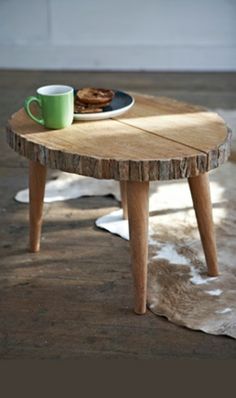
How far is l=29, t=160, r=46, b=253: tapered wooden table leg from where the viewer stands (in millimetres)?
1574

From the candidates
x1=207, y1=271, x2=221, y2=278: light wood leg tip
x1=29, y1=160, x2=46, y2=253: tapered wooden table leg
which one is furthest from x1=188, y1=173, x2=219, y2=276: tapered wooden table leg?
x1=29, y1=160, x2=46, y2=253: tapered wooden table leg

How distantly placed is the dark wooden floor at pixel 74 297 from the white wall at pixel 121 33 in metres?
1.59

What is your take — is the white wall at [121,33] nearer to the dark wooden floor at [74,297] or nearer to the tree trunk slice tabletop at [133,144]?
the dark wooden floor at [74,297]

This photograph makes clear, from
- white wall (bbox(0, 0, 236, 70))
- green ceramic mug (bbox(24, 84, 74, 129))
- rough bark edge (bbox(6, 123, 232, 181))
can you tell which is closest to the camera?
rough bark edge (bbox(6, 123, 232, 181))

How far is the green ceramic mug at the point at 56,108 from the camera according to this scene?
141 centimetres

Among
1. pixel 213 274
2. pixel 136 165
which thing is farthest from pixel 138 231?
→ pixel 213 274

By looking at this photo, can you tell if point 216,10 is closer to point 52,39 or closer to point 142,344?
point 52,39

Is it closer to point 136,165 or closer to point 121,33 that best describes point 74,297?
point 136,165

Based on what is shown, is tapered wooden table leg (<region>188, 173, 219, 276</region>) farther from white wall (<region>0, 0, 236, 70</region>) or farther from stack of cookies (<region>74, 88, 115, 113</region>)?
white wall (<region>0, 0, 236, 70</region>)

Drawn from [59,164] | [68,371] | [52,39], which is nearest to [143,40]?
[52,39]

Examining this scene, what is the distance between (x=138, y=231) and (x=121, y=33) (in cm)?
246

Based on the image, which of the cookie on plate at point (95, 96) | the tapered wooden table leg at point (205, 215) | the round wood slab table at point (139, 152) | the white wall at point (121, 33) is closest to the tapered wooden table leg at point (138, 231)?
the round wood slab table at point (139, 152)

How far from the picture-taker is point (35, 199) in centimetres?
162

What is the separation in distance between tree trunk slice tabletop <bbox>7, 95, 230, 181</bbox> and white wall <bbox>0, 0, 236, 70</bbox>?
83.0 inches
